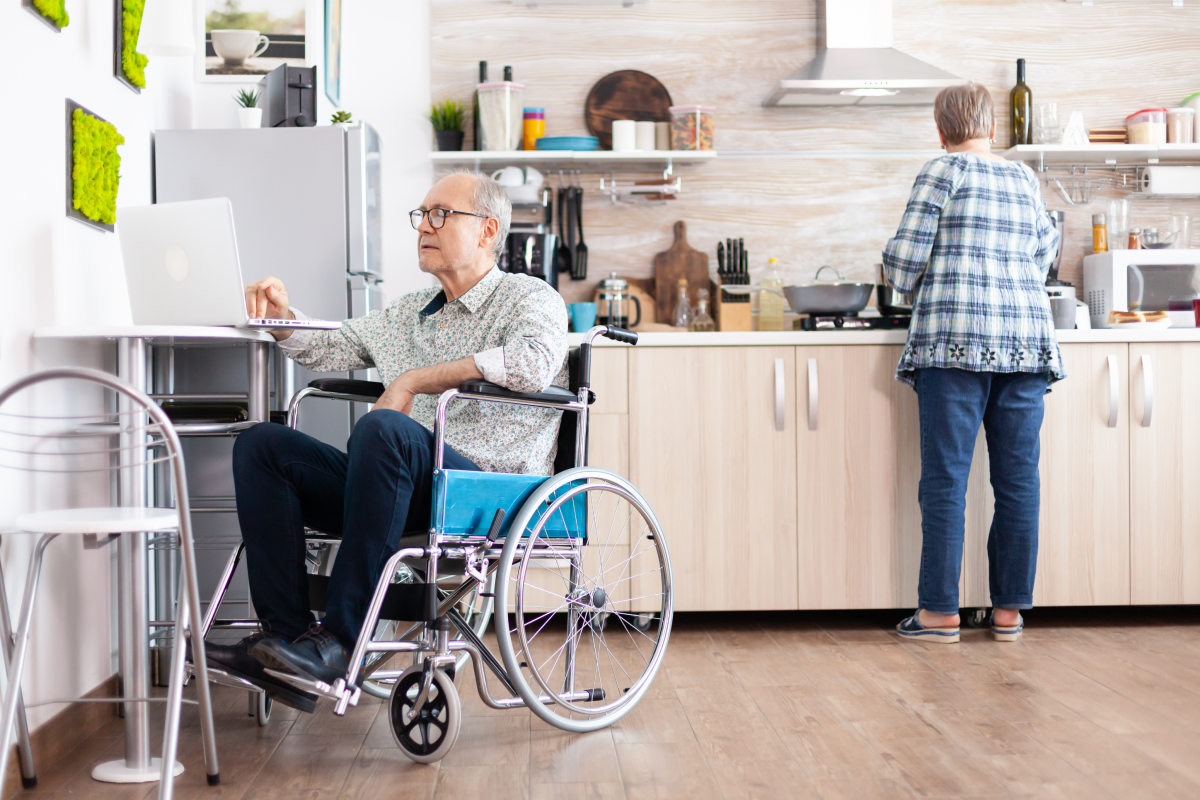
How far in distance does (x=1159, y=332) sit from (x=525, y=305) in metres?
1.98

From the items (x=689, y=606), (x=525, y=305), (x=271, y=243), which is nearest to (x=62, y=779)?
(x=525, y=305)

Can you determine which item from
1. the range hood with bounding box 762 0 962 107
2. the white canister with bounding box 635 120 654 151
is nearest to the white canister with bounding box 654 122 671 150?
the white canister with bounding box 635 120 654 151

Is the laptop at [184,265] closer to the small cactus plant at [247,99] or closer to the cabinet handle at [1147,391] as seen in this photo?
the small cactus plant at [247,99]

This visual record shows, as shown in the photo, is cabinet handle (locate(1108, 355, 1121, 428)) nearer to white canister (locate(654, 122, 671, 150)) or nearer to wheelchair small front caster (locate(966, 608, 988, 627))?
wheelchair small front caster (locate(966, 608, 988, 627))

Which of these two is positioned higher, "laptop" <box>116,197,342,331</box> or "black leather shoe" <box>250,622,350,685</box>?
"laptop" <box>116,197,342,331</box>

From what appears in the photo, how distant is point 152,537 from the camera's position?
212 centimetres

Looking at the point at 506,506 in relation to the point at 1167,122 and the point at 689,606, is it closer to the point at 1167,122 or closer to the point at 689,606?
the point at 689,606

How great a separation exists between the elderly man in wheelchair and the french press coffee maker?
44.8 inches

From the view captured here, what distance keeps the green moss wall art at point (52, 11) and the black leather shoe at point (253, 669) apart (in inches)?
47.9

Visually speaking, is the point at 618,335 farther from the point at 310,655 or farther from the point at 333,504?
the point at 310,655

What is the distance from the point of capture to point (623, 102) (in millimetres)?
3502

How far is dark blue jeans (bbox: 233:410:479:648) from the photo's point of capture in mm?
1713

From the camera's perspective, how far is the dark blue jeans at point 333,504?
5.62ft

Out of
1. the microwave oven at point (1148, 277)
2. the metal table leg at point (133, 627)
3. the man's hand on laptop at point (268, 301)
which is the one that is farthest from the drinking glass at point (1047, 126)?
the metal table leg at point (133, 627)
